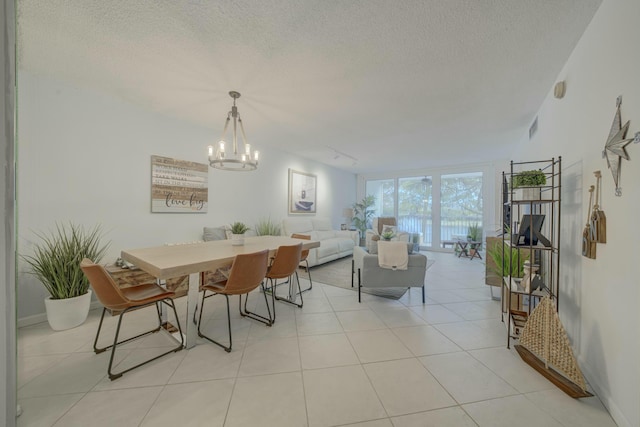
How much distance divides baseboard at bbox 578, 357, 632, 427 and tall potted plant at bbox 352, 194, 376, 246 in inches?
240

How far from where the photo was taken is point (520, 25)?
1665 mm

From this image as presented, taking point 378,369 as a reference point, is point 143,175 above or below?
above

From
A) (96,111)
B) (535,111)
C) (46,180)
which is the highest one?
(535,111)

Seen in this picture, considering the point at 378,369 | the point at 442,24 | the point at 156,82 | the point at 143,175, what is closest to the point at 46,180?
the point at 143,175

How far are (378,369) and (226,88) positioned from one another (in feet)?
10.0

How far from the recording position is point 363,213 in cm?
799

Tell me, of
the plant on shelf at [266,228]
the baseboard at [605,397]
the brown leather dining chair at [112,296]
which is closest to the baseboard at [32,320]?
the brown leather dining chair at [112,296]

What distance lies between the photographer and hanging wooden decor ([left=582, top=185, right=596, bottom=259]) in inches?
59.4

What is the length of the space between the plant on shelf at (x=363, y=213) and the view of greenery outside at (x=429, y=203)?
296mm

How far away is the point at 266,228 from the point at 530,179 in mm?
4014

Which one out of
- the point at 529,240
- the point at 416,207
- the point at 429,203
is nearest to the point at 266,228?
the point at 529,240

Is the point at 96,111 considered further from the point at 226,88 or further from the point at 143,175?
the point at 226,88

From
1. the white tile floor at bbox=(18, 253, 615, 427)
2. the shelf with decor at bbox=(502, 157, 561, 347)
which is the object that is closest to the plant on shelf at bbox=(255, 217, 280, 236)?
the white tile floor at bbox=(18, 253, 615, 427)

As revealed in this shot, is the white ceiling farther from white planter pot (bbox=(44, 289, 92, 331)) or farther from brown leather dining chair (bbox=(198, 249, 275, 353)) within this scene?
white planter pot (bbox=(44, 289, 92, 331))
